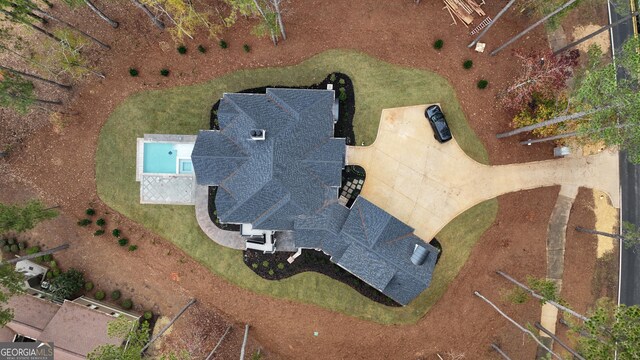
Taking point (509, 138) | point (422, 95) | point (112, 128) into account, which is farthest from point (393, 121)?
point (112, 128)

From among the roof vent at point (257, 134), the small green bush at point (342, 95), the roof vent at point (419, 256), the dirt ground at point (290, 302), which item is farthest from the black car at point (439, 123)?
the roof vent at point (257, 134)

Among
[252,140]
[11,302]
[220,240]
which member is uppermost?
[252,140]

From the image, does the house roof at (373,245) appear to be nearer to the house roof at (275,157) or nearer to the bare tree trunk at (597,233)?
the house roof at (275,157)

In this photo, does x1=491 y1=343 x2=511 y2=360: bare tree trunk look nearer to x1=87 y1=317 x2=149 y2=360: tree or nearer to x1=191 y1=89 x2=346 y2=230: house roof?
x1=191 y1=89 x2=346 y2=230: house roof

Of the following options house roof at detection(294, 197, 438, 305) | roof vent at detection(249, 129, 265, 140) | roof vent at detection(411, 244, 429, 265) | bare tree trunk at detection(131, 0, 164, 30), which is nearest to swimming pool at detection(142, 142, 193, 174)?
roof vent at detection(249, 129, 265, 140)

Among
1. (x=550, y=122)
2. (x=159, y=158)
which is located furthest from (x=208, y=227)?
(x=550, y=122)

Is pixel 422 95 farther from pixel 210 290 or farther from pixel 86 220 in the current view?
pixel 86 220
